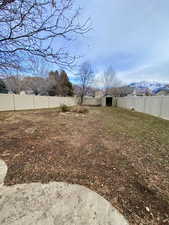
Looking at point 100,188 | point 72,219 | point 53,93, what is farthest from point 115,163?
point 53,93

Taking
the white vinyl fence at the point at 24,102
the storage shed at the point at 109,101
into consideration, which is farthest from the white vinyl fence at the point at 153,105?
the white vinyl fence at the point at 24,102

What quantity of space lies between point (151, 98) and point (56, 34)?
9685 millimetres

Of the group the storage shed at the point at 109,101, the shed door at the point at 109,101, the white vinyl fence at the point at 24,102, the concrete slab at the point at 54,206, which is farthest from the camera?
the shed door at the point at 109,101

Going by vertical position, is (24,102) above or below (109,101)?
below

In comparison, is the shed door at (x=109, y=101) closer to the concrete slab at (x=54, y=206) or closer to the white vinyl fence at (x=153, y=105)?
the white vinyl fence at (x=153, y=105)

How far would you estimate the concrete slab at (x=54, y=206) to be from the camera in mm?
1262

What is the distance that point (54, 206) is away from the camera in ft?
4.67

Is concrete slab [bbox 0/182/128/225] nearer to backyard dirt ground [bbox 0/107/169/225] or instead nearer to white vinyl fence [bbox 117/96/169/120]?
backyard dirt ground [bbox 0/107/169/225]

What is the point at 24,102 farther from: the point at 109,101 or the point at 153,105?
the point at 109,101

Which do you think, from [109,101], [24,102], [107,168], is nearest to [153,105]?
[107,168]

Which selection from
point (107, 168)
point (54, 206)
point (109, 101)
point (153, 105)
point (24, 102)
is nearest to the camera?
point (54, 206)

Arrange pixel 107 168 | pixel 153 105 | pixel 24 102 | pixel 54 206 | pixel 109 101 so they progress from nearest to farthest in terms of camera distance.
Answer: pixel 54 206, pixel 107 168, pixel 153 105, pixel 24 102, pixel 109 101

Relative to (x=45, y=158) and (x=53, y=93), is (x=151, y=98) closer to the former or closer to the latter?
(x=45, y=158)

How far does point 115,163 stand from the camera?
2436mm
